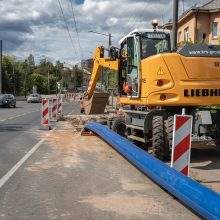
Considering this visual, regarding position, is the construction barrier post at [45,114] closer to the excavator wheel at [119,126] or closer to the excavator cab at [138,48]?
the excavator wheel at [119,126]

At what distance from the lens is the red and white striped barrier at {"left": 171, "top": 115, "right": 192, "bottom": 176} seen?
7836mm

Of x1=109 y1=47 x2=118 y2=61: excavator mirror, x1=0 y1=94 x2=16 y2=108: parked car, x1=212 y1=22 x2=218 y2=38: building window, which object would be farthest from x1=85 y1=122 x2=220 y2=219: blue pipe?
x1=212 y1=22 x2=218 y2=38: building window

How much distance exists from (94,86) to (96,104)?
9.23 ft

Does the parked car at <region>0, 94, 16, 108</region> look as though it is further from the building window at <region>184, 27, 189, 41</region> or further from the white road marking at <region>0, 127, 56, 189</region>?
the white road marking at <region>0, 127, 56, 189</region>

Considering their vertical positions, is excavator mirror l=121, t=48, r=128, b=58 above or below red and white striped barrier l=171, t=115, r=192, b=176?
above

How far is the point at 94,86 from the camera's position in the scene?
20.3 m

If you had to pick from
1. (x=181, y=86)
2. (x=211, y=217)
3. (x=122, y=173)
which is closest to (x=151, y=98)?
(x=181, y=86)

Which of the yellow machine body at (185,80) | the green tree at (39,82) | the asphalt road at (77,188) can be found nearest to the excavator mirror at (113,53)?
the asphalt road at (77,188)

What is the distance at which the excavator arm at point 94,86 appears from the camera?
52.6ft

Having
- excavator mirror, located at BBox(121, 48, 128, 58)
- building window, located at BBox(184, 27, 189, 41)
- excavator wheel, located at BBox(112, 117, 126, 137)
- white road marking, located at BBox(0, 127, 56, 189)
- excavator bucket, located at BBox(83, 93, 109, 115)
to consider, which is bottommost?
white road marking, located at BBox(0, 127, 56, 189)

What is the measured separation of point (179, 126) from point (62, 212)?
2731mm

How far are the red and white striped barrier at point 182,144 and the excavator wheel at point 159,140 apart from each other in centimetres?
256

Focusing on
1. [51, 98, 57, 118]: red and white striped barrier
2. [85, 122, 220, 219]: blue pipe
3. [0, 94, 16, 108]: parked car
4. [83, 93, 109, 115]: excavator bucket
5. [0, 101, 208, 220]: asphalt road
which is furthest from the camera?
[0, 94, 16, 108]: parked car

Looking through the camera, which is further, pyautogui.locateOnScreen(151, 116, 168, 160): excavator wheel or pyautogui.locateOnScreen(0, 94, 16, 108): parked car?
pyautogui.locateOnScreen(0, 94, 16, 108): parked car
